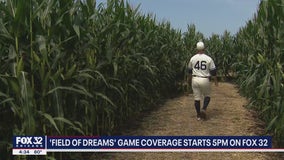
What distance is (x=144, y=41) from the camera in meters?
9.62

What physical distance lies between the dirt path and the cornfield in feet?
1.56

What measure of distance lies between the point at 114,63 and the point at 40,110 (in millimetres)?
1980

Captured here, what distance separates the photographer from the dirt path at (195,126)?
6.03 metres

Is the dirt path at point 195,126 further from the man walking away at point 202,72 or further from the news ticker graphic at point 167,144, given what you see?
the man walking away at point 202,72

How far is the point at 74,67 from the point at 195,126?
379cm

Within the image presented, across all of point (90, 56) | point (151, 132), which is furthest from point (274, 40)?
point (90, 56)

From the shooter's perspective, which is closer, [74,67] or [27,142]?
[27,142]

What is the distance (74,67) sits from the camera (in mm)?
4863

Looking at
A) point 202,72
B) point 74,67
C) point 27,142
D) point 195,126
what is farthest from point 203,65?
point 27,142

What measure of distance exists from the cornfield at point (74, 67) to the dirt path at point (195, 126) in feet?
1.56

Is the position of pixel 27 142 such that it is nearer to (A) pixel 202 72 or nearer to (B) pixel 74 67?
(B) pixel 74 67

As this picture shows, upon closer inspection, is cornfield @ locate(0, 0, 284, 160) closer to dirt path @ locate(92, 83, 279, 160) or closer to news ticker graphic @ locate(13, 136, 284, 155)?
news ticker graphic @ locate(13, 136, 284, 155)

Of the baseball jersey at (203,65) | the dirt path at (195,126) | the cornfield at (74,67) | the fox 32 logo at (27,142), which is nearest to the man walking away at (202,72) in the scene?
the baseball jersey at (203,65)

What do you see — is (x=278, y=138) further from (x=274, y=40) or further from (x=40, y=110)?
(x=40, y=110)
